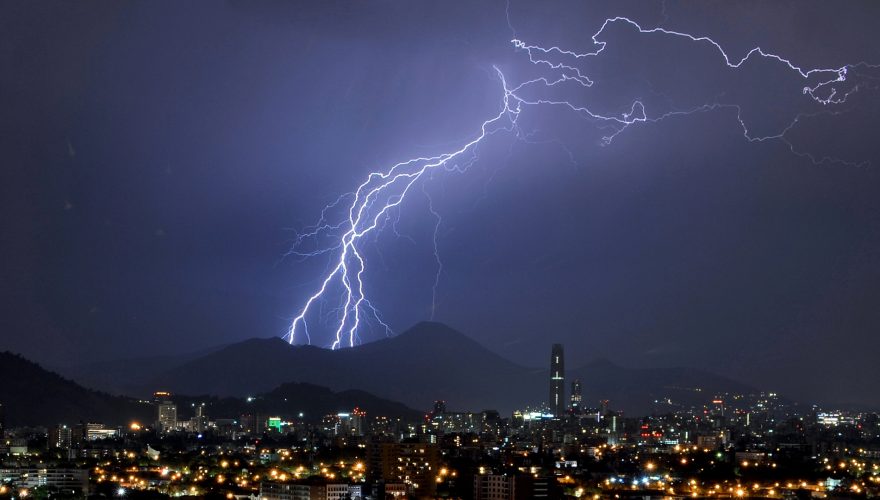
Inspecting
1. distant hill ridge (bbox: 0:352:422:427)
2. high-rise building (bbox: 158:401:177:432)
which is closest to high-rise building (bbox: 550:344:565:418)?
distant hill ridge (bbox: 0:352:422:427)

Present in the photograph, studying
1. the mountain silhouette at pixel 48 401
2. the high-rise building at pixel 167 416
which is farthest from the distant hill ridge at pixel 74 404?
the high-rise building at pixel 167 416

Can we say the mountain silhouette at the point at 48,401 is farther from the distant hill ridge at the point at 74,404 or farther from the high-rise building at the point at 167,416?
the high-rise building at the point at 167,416

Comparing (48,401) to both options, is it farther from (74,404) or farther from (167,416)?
(167,416)

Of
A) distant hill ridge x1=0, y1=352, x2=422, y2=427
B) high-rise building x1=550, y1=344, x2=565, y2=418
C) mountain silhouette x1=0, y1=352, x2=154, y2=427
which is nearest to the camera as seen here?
mountain silhouette x1=0, y1=352, x2=154, y2=427

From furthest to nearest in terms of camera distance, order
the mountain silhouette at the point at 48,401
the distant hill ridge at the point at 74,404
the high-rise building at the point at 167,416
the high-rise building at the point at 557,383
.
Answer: the high-rise building at the point at 557,383 < the high-rise building at the point at 167,416 < the distant hill ridge at the point at 74,404 < the mountain silhouette at the point at 48,401

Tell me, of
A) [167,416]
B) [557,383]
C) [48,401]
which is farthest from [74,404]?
[557,383]

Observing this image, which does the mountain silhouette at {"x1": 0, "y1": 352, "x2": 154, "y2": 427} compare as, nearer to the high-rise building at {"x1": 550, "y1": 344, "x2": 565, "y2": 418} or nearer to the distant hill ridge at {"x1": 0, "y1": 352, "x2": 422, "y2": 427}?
the distant hill ridge at {"x1": 0, "y1": 352, "x2": 422, "y2": 427}

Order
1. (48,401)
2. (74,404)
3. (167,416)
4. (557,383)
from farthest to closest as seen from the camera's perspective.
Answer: (557,383), (167,416), (74,404), (48,401)

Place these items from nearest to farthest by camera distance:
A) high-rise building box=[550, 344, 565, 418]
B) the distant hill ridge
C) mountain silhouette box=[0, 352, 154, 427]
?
mountain silhouette box=[0, 352, 154, 427] → the distant hill ridge → high-rise building box=[550, 344, 565, 418]

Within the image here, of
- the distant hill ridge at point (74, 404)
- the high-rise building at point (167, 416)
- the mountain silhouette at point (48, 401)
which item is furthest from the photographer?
the high-rise building at point (167, 416)

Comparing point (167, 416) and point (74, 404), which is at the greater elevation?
point (74, 404)

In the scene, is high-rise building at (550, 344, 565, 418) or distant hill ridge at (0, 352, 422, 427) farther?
high-rise building at (550, 344, 565, 418)

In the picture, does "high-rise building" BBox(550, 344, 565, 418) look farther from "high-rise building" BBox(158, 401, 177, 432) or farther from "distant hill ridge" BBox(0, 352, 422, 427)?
"high-rise building" BBox(158, 401, 177, 432)
